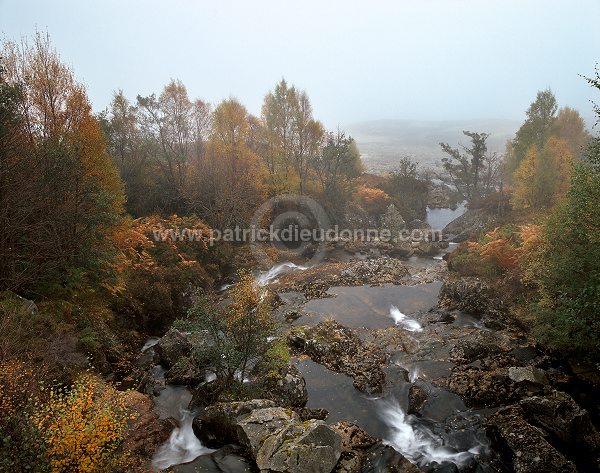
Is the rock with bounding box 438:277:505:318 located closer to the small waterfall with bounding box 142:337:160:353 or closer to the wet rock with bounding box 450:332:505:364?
the wet rock with bounding box 450:332:505:364

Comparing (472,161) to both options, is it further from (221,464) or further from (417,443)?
(221,464)

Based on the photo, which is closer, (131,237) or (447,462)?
(447,462)

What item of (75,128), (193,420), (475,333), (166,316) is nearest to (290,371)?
(193,420)

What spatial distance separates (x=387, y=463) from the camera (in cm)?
1373

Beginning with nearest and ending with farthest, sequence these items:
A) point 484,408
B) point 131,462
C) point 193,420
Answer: point 131,462
point 193,420
point 484,408

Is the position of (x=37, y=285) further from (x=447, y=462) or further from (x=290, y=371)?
(x=447, y=462)

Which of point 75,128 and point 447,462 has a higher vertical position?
point 75,128

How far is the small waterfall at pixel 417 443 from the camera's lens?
596 inches

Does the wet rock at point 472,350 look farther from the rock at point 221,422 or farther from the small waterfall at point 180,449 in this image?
the small waterfall at point 180,449

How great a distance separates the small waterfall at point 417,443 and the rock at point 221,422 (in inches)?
238

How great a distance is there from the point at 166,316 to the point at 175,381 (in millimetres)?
8078

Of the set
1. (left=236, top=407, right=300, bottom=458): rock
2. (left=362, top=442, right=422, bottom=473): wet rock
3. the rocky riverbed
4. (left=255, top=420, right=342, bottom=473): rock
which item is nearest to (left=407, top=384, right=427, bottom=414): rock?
the rocky riverbed

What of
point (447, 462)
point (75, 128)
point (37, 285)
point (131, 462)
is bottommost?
point (447, 462)

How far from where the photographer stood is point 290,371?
19.4 meters
